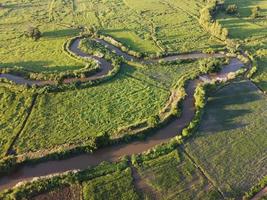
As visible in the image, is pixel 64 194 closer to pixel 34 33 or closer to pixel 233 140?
pixel 233 140

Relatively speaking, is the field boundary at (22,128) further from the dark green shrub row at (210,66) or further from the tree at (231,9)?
the tree at (231,9)

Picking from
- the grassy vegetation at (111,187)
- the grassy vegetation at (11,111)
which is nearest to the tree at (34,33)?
the grassy vegetation at (11,111)

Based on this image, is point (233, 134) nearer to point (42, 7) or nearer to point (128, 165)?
point (128, 165)

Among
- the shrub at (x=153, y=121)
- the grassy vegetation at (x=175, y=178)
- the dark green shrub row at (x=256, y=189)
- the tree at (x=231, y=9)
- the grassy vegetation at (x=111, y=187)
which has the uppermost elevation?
the tree at (x=231, y=9)

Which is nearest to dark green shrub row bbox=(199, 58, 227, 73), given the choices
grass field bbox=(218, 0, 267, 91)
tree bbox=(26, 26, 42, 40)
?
grass field bbox=(218, 0, 267, 91)

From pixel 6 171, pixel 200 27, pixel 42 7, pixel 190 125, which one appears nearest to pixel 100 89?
pixel 190 125

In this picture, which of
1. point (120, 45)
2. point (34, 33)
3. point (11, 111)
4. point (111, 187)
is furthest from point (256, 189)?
point (34, 33)
